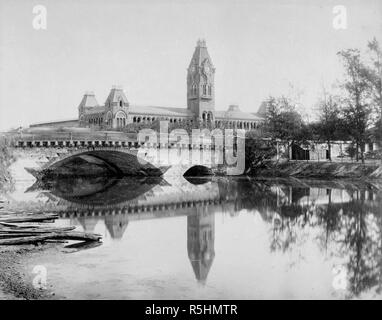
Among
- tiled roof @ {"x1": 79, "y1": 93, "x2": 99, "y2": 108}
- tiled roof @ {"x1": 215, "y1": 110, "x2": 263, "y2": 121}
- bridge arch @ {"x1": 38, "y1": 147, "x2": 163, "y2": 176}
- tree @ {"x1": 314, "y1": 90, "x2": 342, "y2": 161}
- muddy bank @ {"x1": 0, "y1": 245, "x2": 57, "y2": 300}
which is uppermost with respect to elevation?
tiled roof @ {"x1": 79, "y1": 93, "x2": 99, "y2": 108}

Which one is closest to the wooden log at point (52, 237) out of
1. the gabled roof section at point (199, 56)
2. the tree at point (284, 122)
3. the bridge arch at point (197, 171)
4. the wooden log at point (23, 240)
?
the wooden log at point (23, 240)

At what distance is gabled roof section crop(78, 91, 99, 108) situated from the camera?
80188 mm

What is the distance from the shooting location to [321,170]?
41.1 metres

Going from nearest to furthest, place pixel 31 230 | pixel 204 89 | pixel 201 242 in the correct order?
pixel 31 230
pixel 201 242
pixel 204 89

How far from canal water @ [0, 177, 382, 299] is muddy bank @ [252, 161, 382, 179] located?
808 centimetres

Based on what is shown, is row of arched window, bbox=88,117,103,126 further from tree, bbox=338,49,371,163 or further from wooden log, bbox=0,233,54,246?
wooden log, bbox=0,233,54,246

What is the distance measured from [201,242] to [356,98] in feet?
76.6

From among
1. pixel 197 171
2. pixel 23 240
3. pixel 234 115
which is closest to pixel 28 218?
pixel 23 240

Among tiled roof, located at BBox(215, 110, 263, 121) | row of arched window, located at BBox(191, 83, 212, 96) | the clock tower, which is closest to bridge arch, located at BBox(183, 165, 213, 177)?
the clock tower

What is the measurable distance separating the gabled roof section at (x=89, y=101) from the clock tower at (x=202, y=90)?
14.7m

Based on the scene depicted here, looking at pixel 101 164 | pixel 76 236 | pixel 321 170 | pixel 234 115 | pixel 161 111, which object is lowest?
pixel 76 236

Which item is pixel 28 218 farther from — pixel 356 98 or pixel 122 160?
pixel 122 160

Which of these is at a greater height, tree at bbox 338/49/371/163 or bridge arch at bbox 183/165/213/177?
tree at bbox 338/49/371/163
